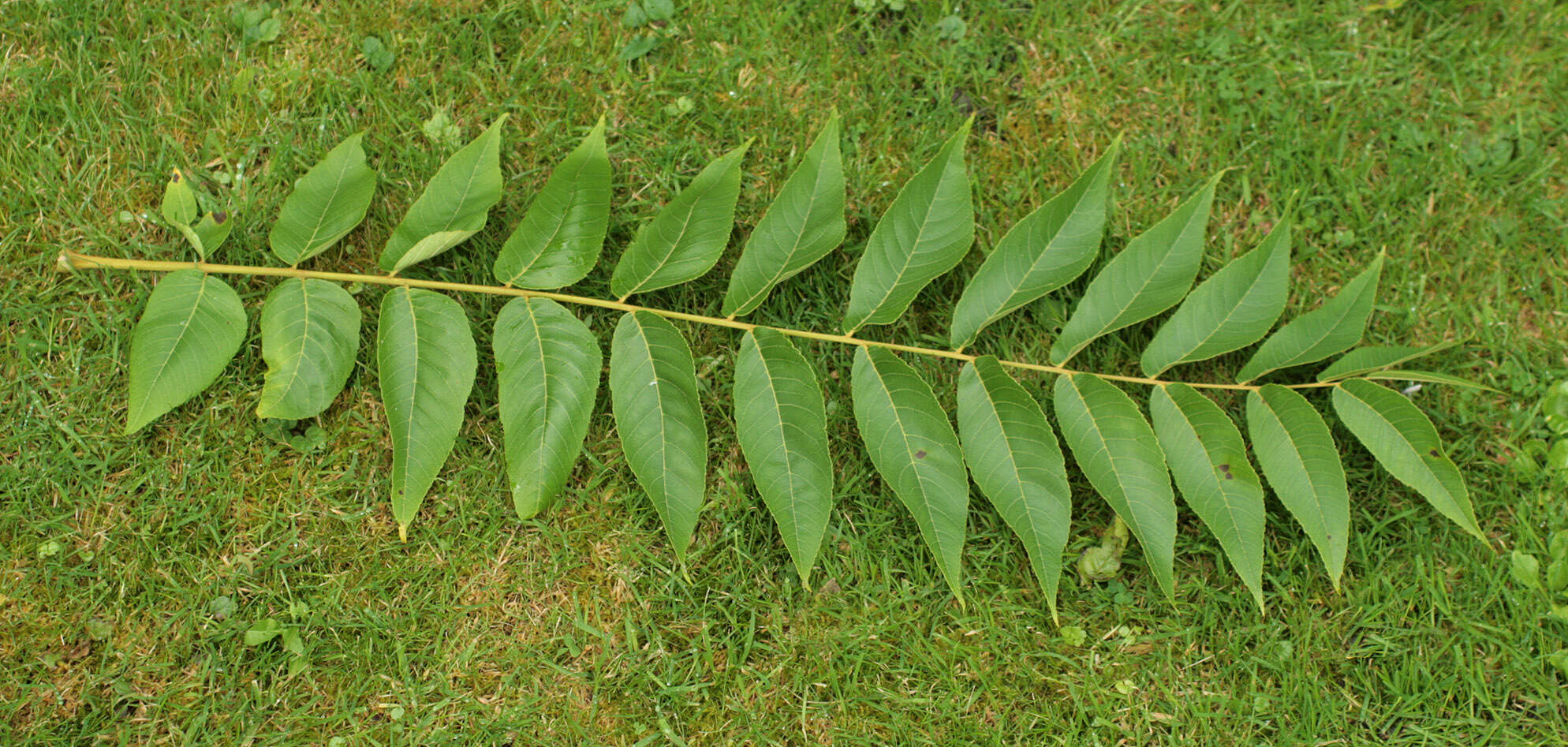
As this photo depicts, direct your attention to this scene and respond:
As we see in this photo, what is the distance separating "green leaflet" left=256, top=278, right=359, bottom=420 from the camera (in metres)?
2.12

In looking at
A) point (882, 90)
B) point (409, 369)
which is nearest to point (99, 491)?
point (409, 369)

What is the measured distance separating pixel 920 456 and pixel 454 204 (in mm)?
1262

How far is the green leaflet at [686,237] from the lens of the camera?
2205mm

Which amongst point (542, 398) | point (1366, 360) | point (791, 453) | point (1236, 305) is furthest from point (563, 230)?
point (1366, 360)

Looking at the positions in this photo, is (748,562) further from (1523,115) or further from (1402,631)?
(1523,115)

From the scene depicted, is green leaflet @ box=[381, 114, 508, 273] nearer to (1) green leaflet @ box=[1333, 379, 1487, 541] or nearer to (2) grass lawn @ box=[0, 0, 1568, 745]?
(2) grass lawn @ box=[0, 0, 1568, 745]

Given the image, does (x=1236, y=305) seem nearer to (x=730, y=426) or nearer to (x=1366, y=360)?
(x=1366, y=360)

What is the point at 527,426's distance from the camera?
2131 mm

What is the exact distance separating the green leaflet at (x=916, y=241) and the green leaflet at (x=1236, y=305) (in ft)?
1.99

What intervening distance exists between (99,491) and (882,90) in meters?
2.36

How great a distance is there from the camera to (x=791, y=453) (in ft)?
7.14

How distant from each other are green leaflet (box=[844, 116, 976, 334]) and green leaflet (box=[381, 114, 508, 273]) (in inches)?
36.1

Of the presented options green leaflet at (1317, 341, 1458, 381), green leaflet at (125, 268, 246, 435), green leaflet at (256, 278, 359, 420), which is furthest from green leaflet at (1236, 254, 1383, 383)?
green leaflet at (125, 268, 246, 435)

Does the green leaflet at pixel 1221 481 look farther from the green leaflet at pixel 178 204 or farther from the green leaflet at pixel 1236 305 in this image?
the green leaflet at pixel 178 204
